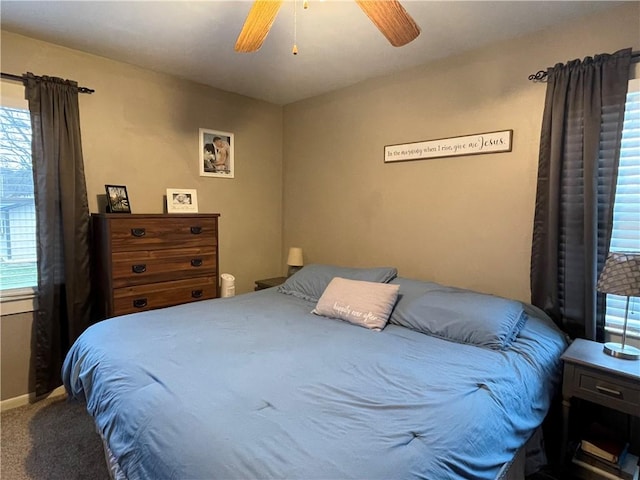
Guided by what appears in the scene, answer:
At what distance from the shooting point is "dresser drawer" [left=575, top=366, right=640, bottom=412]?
1.57 metres

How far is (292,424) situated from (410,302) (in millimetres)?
1340

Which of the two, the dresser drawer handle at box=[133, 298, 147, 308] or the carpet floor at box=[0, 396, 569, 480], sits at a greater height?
the dresser drawer handle at box=[133, 298, 147, 308]

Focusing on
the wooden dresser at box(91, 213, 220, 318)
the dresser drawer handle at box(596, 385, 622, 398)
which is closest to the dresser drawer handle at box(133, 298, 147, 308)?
the wooden dresser at box(91, 213, 220, 318)

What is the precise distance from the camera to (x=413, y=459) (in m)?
1.02

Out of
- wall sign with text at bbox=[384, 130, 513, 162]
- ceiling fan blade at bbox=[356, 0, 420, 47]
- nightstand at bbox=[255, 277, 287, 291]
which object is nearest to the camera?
ceiling fan blade at bbox=[356, 0, 420, 47]

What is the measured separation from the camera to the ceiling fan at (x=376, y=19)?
1.48 m

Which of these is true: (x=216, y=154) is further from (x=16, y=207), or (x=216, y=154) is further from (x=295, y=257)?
(x=16, y=207)

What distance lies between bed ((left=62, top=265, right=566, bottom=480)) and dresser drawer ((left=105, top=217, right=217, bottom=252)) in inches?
23.0

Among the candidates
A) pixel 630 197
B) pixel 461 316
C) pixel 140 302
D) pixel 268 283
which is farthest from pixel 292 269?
pixel 630 197

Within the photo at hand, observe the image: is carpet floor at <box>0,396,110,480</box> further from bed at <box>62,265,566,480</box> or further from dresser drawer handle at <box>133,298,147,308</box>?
dresser drawer handle at <box>133,298,147,308</box>

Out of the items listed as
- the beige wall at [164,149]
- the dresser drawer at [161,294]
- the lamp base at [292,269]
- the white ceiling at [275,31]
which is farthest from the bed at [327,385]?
the white ceiling at [275,31]

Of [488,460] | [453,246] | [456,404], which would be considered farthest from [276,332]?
[453,246]

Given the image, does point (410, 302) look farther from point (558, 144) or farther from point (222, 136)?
point (222, 136)

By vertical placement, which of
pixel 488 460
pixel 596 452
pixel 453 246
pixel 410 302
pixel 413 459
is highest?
pixel 453 246
